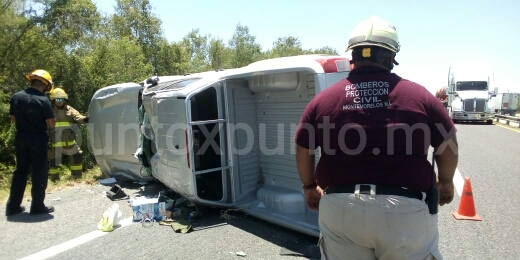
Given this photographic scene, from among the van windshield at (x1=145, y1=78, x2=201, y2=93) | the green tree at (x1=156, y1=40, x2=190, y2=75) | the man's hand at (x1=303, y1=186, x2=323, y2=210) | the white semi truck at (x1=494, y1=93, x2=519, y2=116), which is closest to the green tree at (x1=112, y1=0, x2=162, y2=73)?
the green tree at (x1=156, y1=40, x2=190, y2=75)

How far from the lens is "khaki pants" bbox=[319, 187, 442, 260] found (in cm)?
200

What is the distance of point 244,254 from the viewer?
4219 millimetres

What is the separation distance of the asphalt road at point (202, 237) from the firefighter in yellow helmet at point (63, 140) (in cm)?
170

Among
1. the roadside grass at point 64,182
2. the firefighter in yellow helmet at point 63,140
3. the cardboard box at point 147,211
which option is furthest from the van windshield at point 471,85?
the cardboard box at point 147,211

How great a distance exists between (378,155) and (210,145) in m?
3.67

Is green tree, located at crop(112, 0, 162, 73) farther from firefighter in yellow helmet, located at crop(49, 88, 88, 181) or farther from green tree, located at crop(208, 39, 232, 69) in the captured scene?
firefighter in yellow helmet, located at crop(49, 88, 88, 181)

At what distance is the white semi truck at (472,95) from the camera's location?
21484 mm

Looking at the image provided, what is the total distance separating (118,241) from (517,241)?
15.4 feet

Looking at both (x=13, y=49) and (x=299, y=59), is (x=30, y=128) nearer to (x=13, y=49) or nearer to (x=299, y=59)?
(x=299, y=59)

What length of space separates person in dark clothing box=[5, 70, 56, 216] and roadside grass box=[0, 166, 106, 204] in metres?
1.05

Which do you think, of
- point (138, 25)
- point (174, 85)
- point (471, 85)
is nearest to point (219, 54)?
point (138, 25)

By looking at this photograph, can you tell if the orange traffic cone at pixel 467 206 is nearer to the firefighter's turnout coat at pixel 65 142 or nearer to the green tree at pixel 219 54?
the firefighter's turnout coat at pixel 65 142

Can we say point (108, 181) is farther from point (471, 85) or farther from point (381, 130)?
point (471, 85)

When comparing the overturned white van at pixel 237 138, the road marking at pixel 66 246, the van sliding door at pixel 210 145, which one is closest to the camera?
the road marking at pixel 66 246
